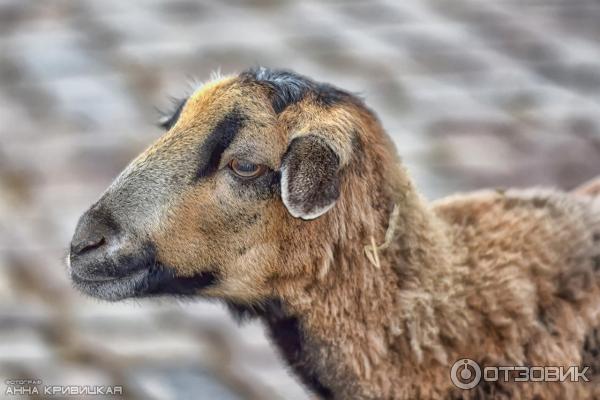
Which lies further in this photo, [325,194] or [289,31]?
[289,31]

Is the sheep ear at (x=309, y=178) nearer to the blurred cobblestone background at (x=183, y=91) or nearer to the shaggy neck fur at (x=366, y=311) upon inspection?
the shaggy neck fur at (x=366, y=311)

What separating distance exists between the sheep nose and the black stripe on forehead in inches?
17.0

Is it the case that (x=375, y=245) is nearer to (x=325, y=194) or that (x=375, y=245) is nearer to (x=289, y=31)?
(x=325, y=194)

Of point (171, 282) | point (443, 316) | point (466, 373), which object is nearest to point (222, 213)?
point (171, 282)

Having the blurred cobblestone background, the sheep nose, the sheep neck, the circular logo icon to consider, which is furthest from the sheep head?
the blurred cobblestone background

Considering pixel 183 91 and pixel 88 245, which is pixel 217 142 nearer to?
pixel 88 245

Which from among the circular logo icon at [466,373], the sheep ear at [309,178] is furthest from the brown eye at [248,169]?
the circular logo icon at [466,373]

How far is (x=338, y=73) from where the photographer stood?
10.5 meters

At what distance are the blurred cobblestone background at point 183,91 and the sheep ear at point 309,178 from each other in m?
2.87

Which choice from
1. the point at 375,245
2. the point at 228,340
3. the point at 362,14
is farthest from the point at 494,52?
the point at 375,245

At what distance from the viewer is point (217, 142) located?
4.19 meters

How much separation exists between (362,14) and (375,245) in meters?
7.85

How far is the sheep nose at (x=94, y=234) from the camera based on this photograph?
4.11 meters

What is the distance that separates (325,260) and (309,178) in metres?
0.39
